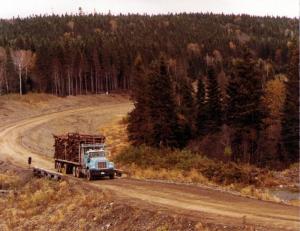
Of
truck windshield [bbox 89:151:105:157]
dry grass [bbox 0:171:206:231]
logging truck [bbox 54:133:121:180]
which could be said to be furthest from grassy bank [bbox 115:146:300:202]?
dry grass [bbox 0:171:206:231]

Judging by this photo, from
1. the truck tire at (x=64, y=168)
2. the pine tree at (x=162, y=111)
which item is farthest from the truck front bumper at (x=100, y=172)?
the pine tree at (x=162, y=111)

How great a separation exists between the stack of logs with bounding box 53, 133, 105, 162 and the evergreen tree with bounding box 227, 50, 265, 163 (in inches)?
889

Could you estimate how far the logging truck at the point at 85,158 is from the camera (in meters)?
38.2

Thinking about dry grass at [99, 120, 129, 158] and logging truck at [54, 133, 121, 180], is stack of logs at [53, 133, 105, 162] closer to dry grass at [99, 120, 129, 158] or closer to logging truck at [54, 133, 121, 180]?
logging truck at [54, 133, 121, 180]

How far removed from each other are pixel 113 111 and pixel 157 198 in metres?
80.8

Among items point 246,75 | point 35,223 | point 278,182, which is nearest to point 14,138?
point 246,75

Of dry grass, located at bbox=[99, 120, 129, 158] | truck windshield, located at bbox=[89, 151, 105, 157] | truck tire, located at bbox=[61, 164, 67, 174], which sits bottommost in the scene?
dry grass, located at bbox=[99, 120, 129, 158]

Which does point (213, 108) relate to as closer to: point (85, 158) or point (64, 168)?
point (64, 168)

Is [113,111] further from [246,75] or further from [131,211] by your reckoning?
[131,211]

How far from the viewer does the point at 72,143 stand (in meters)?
42.7

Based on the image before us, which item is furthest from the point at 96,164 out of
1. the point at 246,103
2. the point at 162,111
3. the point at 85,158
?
the point at 246,103

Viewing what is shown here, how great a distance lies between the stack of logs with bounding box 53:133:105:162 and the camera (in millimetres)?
41219

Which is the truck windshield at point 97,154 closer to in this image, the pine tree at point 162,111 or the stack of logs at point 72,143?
the stack of logs at point 72,143

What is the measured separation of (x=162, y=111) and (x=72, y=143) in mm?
22601
